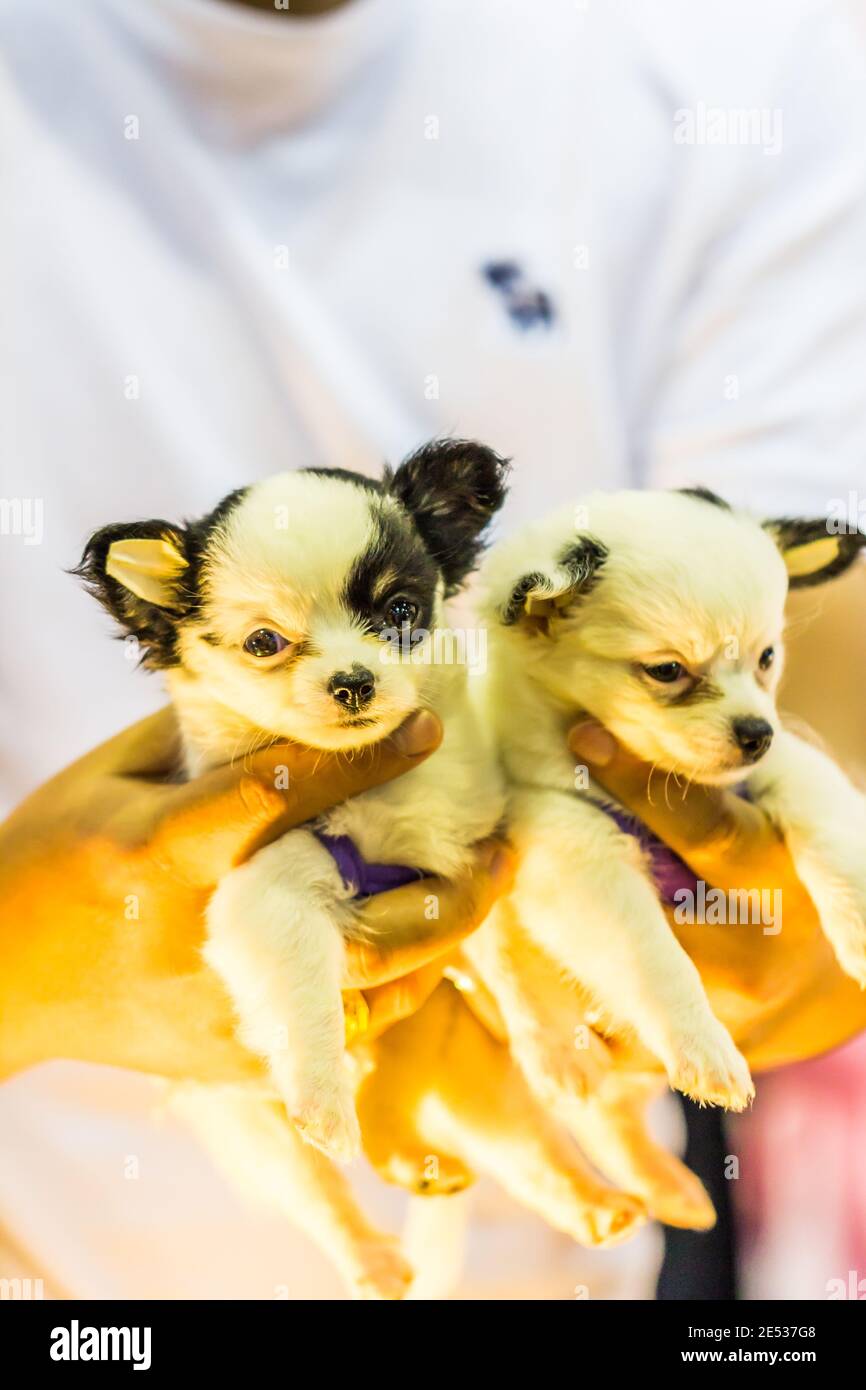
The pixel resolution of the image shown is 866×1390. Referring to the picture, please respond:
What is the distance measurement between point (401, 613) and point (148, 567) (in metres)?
0.18

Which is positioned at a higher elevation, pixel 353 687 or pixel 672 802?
pixel 353 687

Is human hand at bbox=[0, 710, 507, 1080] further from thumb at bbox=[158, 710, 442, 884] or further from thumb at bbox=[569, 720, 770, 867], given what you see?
thumb at bbox=[569, 720, 770, 867]

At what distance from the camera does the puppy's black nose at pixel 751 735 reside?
0.84m

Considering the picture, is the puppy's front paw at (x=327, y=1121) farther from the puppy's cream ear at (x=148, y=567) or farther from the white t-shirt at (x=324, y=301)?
the white t-shirt at (x=324, y=301)

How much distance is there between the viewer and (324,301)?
146 cm

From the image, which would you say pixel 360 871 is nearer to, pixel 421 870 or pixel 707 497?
pixel 421 870

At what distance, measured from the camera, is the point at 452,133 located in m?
1.51

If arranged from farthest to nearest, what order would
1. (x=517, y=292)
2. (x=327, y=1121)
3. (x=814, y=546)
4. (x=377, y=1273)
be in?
1. (x=517, y=292)
2. (x=377, y=1273)
3. (x=814, y=546)
4. (x=327, y=1121)

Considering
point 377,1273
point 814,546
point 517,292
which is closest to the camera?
point 814,546

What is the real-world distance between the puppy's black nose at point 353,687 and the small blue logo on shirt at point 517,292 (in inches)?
32.6

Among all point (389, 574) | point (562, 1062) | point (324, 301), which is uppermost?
point (324, 301)

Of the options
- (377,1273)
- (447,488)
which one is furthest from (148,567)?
(377,1273)

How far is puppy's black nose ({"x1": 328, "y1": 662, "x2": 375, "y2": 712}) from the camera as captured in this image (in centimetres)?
75

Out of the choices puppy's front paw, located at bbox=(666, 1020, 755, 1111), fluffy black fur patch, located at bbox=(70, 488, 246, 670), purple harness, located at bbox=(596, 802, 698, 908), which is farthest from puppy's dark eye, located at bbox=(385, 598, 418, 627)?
puppy's front paw, located at bbox=(666, 1020, 755, 1111)
